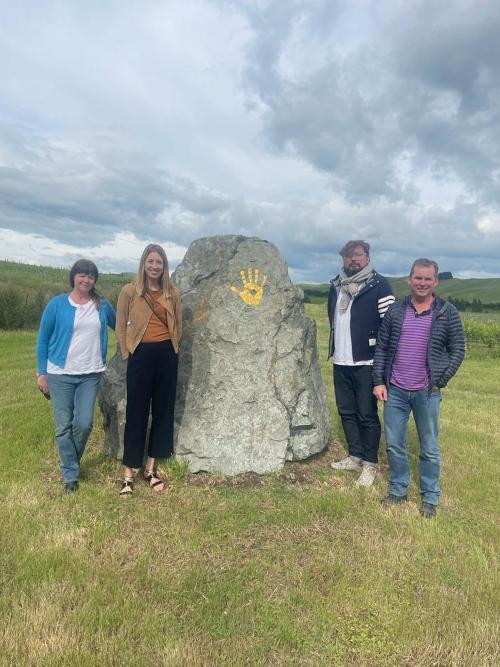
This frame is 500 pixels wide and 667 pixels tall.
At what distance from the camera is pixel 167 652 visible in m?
3.19

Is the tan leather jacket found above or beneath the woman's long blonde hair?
beneath

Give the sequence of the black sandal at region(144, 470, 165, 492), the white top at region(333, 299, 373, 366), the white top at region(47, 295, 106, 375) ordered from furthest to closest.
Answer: the white top at region(333, 299, 373, 366) → the black sandal at region(144, 470, 165, 492) → the white top at region(47, 295, 106, 375)

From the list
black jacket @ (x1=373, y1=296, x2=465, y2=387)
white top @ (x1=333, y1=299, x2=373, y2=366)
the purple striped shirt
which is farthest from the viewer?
white top @ (x1=333, y1=299, x2=373, y2=366)

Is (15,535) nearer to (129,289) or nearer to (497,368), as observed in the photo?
(129,289)

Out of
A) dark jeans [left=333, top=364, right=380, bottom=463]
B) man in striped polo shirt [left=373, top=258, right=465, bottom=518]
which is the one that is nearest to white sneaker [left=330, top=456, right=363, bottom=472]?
dark jeans [left=333, top=364, right=380, bottom=463]

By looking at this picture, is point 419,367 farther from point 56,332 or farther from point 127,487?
point 56,332

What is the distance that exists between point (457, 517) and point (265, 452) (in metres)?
2.27

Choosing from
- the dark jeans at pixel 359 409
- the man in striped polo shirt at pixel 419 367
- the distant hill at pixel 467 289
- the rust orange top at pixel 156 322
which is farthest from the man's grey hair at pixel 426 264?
the distant hill at pixel 467 289

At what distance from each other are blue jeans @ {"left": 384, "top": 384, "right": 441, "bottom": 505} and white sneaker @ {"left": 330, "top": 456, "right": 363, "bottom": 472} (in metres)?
0.92

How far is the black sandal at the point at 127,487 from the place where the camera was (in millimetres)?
5335

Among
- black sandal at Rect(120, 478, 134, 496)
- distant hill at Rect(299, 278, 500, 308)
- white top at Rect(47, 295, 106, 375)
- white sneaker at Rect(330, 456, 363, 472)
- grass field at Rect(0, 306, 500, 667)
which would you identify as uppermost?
distant hill at Rect(299, 278, 500, 308)

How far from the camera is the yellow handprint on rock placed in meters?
6.06

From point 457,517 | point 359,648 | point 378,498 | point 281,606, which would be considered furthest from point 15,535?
point 457,517

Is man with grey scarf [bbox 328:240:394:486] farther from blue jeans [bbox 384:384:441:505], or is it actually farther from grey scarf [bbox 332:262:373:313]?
blue jeans [bbox 384:384:441:505]
